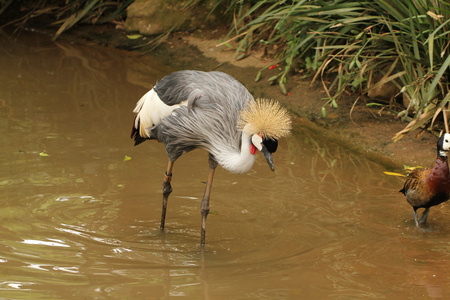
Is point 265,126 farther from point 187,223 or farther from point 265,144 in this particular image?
point 187,223

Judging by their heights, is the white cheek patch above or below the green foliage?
below

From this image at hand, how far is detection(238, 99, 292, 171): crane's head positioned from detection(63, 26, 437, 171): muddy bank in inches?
81.8

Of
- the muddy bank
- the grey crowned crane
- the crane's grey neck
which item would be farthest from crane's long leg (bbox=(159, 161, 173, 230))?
the muddy bank

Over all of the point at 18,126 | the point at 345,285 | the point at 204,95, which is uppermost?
the point at 204,95

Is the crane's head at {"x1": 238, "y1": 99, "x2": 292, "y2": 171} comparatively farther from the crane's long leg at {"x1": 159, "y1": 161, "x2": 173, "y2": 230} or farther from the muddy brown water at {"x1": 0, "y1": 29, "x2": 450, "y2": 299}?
the crane's long leg at {"x1": 159, "y1": 161, "x2": 173, "y2": 230}

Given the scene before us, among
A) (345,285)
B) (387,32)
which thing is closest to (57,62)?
(387,32)

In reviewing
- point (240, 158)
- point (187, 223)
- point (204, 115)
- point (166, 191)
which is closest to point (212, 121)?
point (204, 115)

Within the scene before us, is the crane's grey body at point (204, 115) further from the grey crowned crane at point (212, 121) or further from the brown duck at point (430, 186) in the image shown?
the brown duck at point (430, 186)

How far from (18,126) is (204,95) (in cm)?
274

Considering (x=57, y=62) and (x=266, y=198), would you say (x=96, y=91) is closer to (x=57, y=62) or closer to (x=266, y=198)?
(x=57, y=62)

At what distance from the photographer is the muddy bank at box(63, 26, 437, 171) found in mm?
6004

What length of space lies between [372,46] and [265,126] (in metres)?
2.83

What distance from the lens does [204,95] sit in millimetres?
4496

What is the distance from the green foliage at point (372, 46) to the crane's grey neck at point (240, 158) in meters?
2.08
